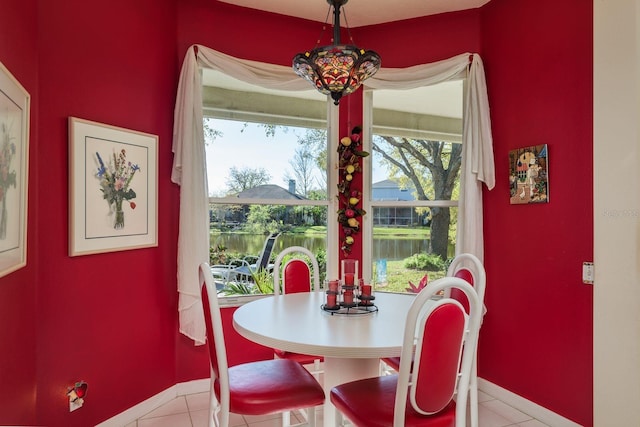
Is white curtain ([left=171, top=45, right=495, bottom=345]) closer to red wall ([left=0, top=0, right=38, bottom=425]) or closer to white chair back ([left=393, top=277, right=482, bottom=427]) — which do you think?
red wall ([left=0, top=0, right=38, bottom=425])

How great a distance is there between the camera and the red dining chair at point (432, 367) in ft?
Answer: 4.53

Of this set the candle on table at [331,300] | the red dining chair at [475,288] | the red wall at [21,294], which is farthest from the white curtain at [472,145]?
→ the red wall at [21,294]

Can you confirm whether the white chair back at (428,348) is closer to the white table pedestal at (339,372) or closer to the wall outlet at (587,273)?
the white table pedestal at (339,372)

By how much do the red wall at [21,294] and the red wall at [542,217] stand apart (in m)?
2.78

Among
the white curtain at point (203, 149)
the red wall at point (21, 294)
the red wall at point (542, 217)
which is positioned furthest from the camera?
the white curtain at point (203, 149)

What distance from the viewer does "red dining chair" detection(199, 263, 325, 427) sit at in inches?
A: 67.1

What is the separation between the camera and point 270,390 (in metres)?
1.77

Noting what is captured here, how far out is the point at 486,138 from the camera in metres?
3.00

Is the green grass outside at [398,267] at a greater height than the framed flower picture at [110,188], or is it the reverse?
the framed flower picture at [110,188]

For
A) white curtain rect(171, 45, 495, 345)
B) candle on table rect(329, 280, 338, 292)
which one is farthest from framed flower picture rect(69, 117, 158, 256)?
candle on table rect(329, 280, 338, 292)

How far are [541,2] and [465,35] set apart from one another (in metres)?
0.61

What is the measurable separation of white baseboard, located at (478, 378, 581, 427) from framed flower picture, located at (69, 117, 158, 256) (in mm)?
2591

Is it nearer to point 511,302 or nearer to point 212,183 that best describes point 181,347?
point 212,183

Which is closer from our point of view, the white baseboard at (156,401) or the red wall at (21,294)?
the red wall at (21,294)
